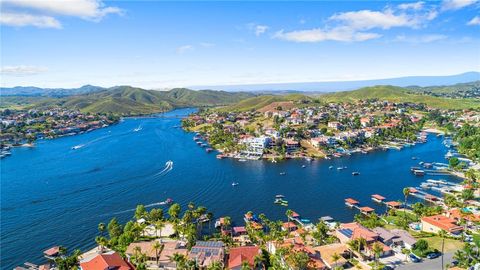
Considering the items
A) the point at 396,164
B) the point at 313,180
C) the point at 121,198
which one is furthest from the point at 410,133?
the point at 121,198

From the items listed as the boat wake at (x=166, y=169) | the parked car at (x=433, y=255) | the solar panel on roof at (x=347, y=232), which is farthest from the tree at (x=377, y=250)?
the boat wake at (x=166, y=169)

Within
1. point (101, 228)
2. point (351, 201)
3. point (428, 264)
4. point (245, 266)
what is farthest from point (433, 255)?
point (101, 228)

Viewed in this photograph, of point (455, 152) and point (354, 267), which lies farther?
point (455, 152)

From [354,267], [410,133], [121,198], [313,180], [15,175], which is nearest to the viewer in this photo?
[354,267]

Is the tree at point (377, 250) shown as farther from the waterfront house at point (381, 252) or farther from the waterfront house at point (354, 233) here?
the waterfront house at point (354, 233)

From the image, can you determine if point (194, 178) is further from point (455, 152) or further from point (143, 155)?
point (455, 152)

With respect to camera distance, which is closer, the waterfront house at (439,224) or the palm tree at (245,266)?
the palm tree at (245,266)
